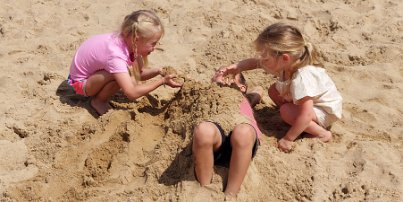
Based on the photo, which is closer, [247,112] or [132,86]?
[247,112]

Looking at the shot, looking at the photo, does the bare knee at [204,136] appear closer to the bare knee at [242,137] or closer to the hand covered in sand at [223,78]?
the bare knee at [242,137]

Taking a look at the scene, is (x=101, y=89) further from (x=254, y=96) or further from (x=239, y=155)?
(x=239, y=155)

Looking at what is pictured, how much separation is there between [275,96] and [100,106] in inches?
48.4

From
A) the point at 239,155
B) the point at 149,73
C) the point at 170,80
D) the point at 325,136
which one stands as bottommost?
the point at 325,136

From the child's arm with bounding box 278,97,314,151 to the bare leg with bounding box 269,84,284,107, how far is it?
13.5 inches

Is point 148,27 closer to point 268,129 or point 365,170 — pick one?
point 268,129

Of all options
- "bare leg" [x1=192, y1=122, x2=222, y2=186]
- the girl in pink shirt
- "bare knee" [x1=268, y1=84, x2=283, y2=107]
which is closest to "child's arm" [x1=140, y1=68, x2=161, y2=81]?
the girl in pink shirt

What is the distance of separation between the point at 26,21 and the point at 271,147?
2.84m

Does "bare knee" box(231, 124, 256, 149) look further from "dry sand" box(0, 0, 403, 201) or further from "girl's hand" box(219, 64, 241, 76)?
"girl's hand" box(219, 64, 241, 76)

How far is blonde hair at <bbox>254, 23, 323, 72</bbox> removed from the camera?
3.11 metres

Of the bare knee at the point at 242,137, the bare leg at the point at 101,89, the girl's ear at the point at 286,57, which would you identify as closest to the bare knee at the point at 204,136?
the bare knee at the point at 242,137

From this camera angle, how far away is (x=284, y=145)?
317cm

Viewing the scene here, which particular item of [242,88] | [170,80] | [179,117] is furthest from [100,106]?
[242,88]

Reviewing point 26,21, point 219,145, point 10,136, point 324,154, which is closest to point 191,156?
point 219,145
